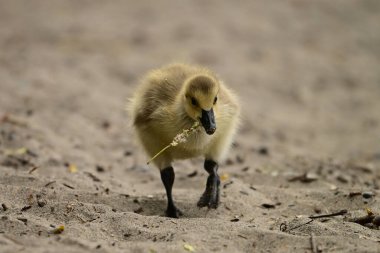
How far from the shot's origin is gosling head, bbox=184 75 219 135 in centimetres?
513

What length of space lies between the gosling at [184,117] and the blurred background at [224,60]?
2191 millimetres

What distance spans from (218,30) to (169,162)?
796 centimetres

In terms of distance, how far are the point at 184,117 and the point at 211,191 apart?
2.47 ft

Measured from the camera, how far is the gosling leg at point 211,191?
5555mm

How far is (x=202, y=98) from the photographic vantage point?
16.9 ft

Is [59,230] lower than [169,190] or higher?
lower

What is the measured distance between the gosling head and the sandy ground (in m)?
0.87

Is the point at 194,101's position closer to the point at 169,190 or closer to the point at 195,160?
the point at 169,190

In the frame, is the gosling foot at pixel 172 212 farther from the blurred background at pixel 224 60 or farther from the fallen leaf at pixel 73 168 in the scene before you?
the blurred background at pixel 224 60

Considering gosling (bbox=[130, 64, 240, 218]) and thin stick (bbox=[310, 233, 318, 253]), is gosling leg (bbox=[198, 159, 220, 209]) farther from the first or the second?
thin stick (bbox=[310, 233, 318, 253])

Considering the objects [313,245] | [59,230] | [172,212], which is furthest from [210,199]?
[59,230]

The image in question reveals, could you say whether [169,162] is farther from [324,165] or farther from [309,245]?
[324,165]

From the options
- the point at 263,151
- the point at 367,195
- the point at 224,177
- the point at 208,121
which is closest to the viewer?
the point at 208,121

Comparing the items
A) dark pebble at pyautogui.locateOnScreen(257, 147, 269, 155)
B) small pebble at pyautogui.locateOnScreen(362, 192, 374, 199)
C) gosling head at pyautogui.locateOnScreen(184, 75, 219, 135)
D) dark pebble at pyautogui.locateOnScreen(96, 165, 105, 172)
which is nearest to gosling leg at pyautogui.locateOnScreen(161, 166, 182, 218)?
gosling head at pyautogui.locateOnScreen(184, 75, 219, 135)
